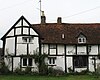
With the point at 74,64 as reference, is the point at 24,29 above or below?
above

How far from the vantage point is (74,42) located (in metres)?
48.1

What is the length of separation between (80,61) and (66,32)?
19.9 feet

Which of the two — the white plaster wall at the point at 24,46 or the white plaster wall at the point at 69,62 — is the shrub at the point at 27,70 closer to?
the white plaster wall at the point at 24,46

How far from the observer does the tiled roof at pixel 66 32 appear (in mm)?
48344

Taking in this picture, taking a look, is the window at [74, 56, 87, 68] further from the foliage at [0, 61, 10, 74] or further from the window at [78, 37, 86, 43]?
the foliage at [0, 61, 10, 74]

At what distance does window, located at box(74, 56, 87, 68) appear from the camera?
47500 millimetres

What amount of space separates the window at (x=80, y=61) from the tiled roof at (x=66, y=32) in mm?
2677

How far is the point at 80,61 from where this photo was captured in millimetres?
47656

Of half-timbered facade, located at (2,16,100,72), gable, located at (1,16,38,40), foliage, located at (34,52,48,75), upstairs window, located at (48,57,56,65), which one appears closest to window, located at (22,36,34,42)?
half-timbered facade, located at (2,16,100,72)

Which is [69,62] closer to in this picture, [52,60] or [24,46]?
[52,60]

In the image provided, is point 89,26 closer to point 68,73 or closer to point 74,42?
point 74,42

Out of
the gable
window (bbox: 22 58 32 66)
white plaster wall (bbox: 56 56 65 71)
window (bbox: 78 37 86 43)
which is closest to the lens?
window (bbox: 22 58 32 66)

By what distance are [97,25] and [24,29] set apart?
554 inches

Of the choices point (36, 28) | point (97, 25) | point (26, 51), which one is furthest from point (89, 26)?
point (26, 51)
